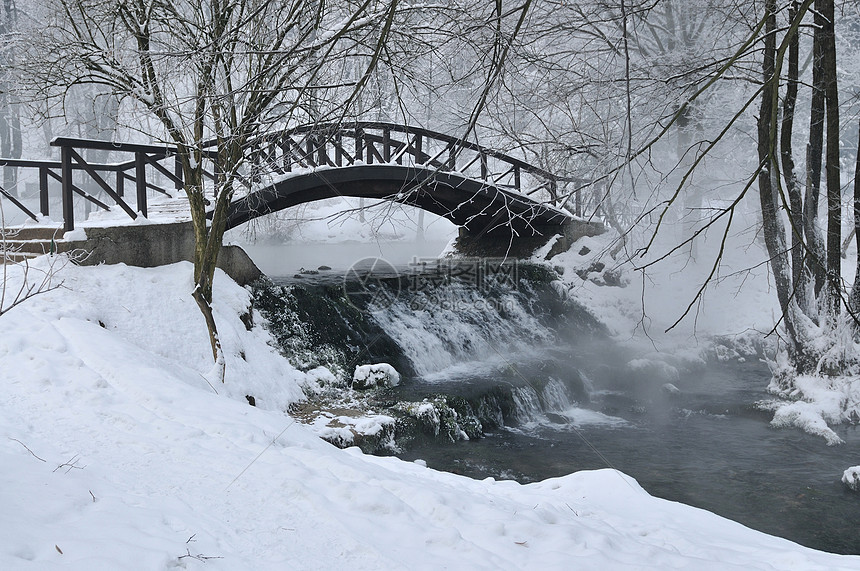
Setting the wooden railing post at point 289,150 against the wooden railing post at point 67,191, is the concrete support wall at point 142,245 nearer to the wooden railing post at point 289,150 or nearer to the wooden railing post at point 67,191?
the wooden railing post at point 67,191

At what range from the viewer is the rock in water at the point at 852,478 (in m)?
6.86

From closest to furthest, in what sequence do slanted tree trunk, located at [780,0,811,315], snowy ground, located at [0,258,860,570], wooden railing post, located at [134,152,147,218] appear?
snowy ground, located at [0,258,860,570] < slanted tree trunk, located at [780,0,811,315] < wooden railing post, located at [134,152,147,218]

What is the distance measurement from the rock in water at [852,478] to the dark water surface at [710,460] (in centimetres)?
10

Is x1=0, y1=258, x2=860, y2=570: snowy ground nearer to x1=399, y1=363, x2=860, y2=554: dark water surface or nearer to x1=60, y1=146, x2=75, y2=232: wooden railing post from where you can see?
x1=399, y1=363, x2=860, y2=554: dark water surface

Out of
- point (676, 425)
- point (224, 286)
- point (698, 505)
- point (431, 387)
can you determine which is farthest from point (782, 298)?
point (224, 286)

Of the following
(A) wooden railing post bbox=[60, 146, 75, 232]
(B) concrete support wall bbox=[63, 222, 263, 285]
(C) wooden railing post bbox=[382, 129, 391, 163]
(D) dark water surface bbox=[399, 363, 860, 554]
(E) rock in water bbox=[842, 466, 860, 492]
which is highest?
(C) wooden railing post bbox=[382, 129, 391, 163]

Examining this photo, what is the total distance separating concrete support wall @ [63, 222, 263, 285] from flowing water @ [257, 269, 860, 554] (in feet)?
4.77

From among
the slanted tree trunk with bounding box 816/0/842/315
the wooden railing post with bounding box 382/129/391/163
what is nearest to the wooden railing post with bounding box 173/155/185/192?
the wooden railing post with bounding box 382/129/391/163

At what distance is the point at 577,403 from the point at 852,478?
14.1 ft

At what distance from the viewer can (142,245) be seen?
351 inches

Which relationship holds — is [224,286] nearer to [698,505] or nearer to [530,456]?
[530,456]

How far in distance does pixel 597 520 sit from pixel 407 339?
6.89m

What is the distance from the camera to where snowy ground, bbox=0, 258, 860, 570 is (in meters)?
3.21

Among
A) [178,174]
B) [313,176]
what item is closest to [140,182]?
[178,174]
